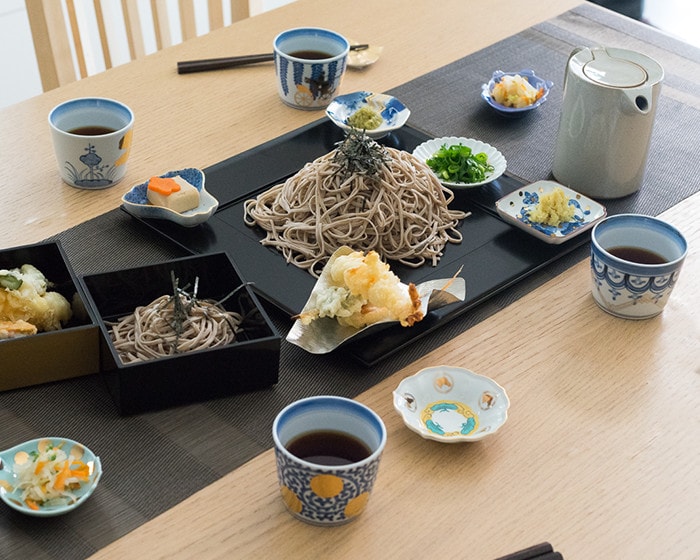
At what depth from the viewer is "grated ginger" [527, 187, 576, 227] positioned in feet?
5.45

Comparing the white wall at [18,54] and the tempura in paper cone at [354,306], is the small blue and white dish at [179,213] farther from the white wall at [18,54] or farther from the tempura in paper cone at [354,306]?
the white wall at [18,54]

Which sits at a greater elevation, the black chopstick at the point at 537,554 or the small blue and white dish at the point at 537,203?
the black chopstick at the point at 537,554

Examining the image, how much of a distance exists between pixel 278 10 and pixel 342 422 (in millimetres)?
1472

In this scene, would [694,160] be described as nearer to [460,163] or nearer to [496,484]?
[460,163]

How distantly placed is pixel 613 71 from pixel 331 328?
0.76 metres

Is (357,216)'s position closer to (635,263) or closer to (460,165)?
(460,165)

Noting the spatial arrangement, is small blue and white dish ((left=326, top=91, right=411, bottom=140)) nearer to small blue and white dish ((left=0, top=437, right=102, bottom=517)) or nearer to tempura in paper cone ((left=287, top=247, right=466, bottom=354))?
tempura in paper cone ((left=287, top=247, right=466, bottom=354))

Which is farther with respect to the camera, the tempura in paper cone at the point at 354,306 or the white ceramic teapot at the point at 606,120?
the white ceramic teapot at the point at 606,120

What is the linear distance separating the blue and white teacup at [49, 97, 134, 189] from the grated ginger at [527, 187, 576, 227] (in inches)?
29.3

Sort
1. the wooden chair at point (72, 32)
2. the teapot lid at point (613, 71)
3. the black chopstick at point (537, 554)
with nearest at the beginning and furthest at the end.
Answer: the black chopstick at point (537, 554) < the teapot lid at point (613, 71) < the wooden chair at point (72, 32)

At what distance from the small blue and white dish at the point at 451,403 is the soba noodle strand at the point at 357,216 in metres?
0.30

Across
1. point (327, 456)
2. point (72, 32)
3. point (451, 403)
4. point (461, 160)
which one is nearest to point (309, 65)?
point (461, 160)

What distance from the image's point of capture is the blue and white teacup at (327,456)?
1094mm

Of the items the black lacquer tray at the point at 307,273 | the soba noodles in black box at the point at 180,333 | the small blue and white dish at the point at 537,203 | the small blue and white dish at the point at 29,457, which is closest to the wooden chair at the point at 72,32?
the black lacquer tray at the point at 307,273
